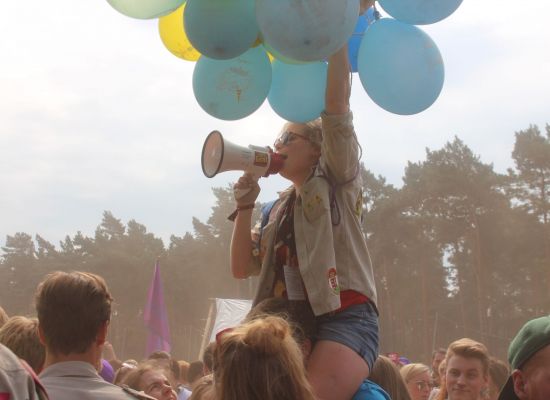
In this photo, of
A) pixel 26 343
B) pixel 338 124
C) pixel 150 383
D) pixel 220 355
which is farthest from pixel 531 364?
pixel 150 383

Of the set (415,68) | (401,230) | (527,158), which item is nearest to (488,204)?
(527,158)

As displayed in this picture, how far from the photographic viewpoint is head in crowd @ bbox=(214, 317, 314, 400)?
213 centimetres

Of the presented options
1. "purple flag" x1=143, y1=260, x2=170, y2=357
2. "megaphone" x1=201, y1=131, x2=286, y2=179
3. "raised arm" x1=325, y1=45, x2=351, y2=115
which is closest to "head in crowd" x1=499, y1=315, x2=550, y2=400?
"raised arm" x1=325, y1=45, x2=351, y2=115

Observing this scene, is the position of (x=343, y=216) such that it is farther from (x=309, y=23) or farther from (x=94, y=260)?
(x=94, y=260)

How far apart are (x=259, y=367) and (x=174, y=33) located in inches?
76.0

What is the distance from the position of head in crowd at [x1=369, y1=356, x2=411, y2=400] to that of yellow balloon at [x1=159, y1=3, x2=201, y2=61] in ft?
6.60

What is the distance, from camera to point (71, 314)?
274cm

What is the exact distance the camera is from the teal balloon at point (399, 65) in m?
3.07

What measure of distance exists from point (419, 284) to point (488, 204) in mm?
7160

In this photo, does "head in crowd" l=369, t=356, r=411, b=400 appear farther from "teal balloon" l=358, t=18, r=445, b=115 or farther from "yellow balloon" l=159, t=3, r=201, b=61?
"yellow balloon" l=159, t=3, r=201, b=61

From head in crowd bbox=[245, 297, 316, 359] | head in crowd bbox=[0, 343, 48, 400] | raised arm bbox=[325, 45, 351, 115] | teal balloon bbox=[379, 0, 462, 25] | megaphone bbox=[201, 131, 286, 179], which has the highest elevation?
teal balloon bbox=[379, 0, 462, 25]

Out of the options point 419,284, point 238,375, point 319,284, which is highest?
point 419,284

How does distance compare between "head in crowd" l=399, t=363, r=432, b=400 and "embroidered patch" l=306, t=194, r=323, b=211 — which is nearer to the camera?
"embroidered patch" l=306, t=194, r=323, b=211

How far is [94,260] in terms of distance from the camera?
43625 millimetres
